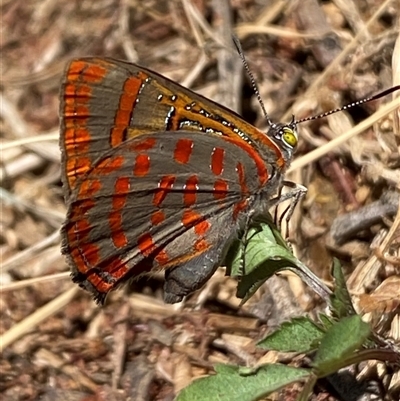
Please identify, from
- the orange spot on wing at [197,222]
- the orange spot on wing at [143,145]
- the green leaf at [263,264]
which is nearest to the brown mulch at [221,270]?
the green leaf at [263,264]

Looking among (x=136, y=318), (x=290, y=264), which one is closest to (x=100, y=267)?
(x=290, y=264)

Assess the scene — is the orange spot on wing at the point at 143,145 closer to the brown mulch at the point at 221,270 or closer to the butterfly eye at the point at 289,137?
the butterfly eye at the point at 289,137

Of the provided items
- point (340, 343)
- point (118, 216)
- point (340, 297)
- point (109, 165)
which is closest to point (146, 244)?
point (118, 216)

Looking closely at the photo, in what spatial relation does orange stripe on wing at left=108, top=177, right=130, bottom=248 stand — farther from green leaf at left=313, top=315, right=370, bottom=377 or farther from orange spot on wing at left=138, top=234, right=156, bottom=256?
green leaf at left=313, top=315, right=370, bottom=377

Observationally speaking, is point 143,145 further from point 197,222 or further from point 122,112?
point 197,222

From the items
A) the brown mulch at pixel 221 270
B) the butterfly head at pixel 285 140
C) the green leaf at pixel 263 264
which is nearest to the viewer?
the green leaf at pixel 263 264

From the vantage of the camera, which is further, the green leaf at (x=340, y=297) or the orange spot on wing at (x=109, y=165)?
the orange spot on wing at (x=109, y=165)

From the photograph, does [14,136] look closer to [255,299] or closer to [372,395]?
[255,299]
